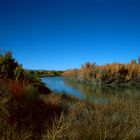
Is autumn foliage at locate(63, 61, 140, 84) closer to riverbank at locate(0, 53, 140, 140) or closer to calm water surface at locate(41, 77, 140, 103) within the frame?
calm water surface at locate(41, 77, 140, 103)

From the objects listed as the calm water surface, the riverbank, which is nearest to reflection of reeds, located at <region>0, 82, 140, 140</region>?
the riverbank

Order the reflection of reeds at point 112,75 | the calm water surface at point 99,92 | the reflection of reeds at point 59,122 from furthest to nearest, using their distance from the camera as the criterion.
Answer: the reflection of reeds at point 112,75 → the calm water surface at point 99,92 → the reflection of reeds at point 59,122

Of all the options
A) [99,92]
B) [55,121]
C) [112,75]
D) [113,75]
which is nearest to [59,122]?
[55,121]

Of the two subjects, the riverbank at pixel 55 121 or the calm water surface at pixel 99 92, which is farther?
the calm water surface at pixel 99 92

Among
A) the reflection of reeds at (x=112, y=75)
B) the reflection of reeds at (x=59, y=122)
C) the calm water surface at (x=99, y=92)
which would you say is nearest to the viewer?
the reflection of reeds at (x=59, y=122)

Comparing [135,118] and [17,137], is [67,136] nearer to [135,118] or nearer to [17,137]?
[17,137]

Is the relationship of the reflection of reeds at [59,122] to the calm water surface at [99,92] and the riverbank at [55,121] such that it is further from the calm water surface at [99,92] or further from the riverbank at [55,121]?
the calm water surface at [99,92]

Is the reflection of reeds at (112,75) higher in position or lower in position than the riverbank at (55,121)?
higher

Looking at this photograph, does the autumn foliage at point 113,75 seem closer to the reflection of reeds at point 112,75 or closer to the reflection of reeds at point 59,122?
the reflection of reeds at point 112,75

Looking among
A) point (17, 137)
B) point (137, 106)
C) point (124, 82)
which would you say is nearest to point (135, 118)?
point (137, 106)

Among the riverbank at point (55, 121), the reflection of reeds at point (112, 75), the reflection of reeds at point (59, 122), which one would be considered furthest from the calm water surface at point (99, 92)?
the reflection of reeds at point (112, 75)

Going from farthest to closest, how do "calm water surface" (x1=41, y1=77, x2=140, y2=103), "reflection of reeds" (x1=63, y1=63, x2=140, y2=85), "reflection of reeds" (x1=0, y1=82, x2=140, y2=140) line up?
"reflection of reeds" (x1=63, y1=63, x2=140, y2=85) → "calm water surface" (x1=41, y1=77, x2=140, y2=103) → "reflection of reeds" (x1=0, y1=82, x2=140, y2=140)

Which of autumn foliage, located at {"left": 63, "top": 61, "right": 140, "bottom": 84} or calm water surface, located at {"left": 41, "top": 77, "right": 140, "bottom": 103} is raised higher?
autumn foliage, located at {"left": 63, "top": 61, "right": 140, "bottom": 84}

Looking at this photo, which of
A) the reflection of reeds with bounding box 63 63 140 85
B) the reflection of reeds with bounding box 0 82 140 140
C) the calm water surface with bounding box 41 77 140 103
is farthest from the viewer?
the reflection of reeds with bounding box 63 63 140 85
